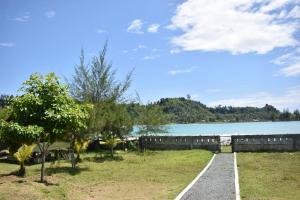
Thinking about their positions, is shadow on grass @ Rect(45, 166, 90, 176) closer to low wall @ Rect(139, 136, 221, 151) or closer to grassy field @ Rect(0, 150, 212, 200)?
grassy field @ Rect(0, 150, 212, 200)

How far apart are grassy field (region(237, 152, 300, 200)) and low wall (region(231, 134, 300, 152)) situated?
253 centimetres

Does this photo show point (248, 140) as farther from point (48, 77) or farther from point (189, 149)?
point (48, 77)

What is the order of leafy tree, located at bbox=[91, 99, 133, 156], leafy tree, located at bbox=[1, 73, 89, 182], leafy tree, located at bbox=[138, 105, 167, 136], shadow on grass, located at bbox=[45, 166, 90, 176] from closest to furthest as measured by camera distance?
leafy tree, located at bbox=[1, 73, 89, 182]
shadow on grass, located at bbox=[45, 166, 90, 176]
leafy tree, located at bbox=[91, 99, 133, 156]
leafy tree, located at bbox=[138, 105, 167, 136]

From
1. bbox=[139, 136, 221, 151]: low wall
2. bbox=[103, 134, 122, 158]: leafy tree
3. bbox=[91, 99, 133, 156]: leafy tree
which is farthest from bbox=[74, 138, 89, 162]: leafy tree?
bbox=[139, 136, 221, 151]: low wall

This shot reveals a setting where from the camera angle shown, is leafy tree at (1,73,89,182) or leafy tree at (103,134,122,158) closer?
leafy tree at (1,73,89,182)

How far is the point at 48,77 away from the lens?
17.2 m

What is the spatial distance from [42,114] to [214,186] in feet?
24.7

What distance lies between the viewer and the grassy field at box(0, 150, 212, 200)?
14.2 metres

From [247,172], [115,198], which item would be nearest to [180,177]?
[247,172]

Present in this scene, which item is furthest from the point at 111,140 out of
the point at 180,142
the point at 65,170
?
the point at 65,170

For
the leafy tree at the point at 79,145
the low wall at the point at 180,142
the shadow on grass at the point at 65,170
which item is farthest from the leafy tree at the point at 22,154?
the low wall at the point at 180,142

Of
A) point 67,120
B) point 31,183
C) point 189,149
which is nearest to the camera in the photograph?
point 31,183

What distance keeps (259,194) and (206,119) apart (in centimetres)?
17289

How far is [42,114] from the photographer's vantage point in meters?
16.5
